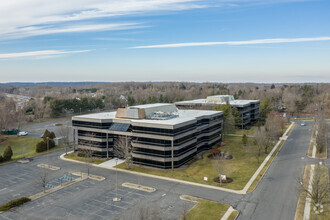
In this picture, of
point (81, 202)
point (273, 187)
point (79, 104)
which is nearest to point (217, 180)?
point (273, 187)

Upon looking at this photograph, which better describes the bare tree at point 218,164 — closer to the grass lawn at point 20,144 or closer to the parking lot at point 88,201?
the parking lot at point 88,201

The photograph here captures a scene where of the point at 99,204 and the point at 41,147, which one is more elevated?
the point at 41,147

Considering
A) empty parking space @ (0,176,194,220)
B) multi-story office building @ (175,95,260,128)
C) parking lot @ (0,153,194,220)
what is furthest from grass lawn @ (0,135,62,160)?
multi-story office building @ (175,95,260,128)

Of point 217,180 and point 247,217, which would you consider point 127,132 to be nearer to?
point 217,180

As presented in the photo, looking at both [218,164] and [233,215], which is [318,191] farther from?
[218,164]

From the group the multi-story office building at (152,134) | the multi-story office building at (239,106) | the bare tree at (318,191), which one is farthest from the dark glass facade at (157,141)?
the multi-story office building at (239,106)

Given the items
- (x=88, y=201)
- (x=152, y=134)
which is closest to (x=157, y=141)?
(x=152, y=134)

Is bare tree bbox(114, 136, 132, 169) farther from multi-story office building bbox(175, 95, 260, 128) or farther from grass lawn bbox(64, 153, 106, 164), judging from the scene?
multi-story office building bbox(175, 95, 260, 128)
